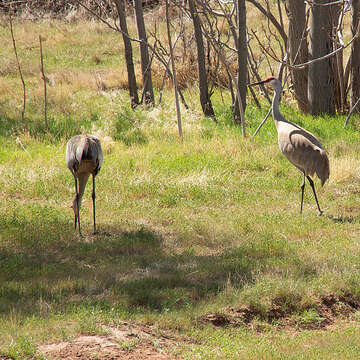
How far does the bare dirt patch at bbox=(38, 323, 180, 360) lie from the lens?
452 centimetres

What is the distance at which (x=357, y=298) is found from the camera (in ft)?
19.4

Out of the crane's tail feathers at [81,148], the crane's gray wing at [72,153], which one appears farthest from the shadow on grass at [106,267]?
the crane's tail feathers at [81,148]

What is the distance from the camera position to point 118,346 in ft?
15.3

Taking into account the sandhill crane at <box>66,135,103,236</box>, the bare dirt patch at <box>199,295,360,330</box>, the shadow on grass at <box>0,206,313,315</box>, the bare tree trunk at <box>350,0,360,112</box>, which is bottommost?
the bare dirt patch at <box>199,295,360,330</box>

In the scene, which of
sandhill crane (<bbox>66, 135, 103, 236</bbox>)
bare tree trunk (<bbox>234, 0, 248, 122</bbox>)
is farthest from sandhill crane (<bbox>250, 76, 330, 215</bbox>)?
bare tree trunk (<bbox>234, 0, 248, 122</bbox>)

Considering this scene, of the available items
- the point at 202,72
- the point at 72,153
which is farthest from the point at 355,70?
the point at 72,153

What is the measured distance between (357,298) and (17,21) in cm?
2464

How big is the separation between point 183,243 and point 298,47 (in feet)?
24.8

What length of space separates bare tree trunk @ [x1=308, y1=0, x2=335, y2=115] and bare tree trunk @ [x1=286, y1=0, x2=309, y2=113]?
34 cm

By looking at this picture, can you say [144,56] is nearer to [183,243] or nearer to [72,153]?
[72,153]

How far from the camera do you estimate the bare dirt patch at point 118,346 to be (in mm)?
4516

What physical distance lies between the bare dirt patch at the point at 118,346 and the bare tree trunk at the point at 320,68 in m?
9.09

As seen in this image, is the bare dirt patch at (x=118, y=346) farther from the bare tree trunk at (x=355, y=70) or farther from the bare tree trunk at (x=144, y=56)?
the bare tree trunk at (x=355, y=70)

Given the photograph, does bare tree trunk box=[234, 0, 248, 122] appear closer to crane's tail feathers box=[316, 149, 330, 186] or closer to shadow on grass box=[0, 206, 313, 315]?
crane's tail feathers box=[316, 149, 330, 186]
